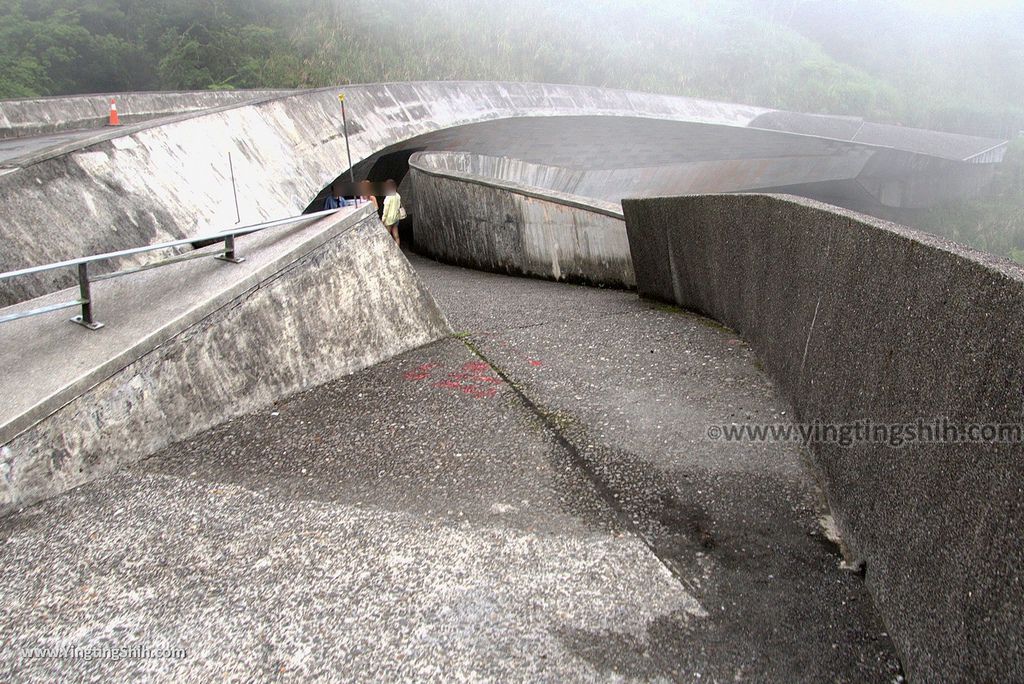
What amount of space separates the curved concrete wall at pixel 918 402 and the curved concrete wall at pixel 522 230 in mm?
5276

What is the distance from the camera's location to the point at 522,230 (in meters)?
11.7

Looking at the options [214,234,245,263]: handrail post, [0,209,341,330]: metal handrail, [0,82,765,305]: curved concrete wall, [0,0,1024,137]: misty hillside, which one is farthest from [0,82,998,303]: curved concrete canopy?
[0,0,1024,137]: misty hillside

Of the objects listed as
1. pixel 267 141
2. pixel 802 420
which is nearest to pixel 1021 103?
pixel 267 141

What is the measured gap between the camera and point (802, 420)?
471cm

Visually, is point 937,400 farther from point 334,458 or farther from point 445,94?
point 445,94

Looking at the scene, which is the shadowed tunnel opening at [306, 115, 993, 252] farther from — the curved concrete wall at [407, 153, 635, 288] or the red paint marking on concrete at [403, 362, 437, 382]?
the red paint marking on concrete at [403, 362, 437, 382]

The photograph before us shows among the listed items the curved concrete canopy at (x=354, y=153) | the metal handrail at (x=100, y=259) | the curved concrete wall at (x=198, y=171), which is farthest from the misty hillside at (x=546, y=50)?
the metal handrail at (x=100, y=259)

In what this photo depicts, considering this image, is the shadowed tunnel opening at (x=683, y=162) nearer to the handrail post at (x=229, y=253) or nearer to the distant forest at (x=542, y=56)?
the distant forest at (x=542, y=56)

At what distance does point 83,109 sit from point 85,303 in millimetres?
15391

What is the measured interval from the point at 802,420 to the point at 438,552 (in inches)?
85.2

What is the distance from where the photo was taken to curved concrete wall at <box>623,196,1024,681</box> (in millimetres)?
2350

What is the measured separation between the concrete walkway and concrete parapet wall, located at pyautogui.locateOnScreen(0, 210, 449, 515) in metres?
0.16

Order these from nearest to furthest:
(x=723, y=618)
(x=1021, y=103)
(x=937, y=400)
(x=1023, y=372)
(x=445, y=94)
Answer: (x=1023, y=372) < (x=937, y=400) < (x=723, y=618) < (x=445, y=94) < (x=1021, y=103)

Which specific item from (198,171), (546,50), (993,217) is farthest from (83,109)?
(993,217)
